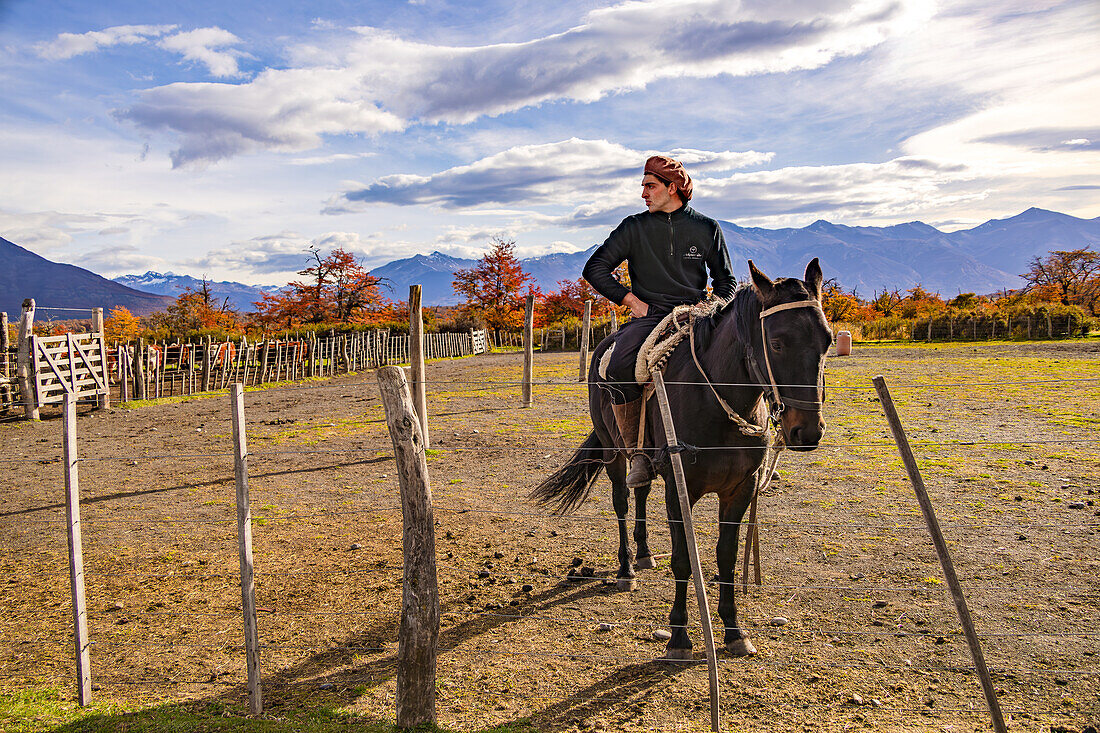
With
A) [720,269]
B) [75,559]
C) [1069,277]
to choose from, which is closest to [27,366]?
[75,559]

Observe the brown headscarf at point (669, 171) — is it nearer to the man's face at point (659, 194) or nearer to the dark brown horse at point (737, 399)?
the man's face at point (659, 194)

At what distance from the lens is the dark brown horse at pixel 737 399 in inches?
134

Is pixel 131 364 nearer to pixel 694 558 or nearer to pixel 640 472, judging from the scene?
pixel 640 472

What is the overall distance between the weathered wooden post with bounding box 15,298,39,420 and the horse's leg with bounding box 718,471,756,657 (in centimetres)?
1843

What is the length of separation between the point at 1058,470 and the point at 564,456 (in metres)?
6.98

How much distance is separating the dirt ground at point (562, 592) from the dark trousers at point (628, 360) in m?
1.64

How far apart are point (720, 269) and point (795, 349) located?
52.0 inches

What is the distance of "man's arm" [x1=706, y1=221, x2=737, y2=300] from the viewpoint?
14.9ft

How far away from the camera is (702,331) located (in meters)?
4.15

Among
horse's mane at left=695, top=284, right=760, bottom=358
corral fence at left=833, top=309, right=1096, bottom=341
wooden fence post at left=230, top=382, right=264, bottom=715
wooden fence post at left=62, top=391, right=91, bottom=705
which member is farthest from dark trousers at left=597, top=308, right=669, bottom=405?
corral fence at left=833, top=309, right=1096, bottom=341

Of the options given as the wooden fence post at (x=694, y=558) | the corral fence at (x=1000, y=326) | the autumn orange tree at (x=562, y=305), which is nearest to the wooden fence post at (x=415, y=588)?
the wooden fence post at (x=694, y=558)

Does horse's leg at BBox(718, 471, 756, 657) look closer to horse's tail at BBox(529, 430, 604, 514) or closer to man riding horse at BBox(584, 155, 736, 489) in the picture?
man riding horse at BBox(584, 155, 736, 489)

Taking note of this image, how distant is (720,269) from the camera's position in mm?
4590

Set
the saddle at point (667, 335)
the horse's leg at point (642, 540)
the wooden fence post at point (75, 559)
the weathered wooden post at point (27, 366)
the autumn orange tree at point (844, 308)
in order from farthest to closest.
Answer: the autumn orange tree at point (844, 308) → the weathered wooden post at point (27, 366) → the horse's leg at point (642, 540) → the saddle at point (667, 335) → the wooden fence post at point (75, 559)
